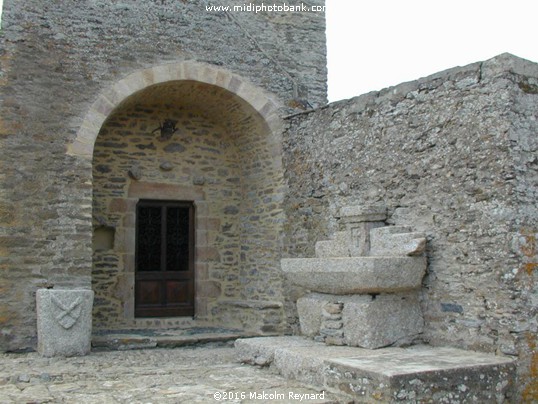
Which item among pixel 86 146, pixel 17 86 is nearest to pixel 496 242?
pixel 86 146

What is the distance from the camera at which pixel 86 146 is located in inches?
302

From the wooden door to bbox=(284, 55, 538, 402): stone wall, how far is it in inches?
125

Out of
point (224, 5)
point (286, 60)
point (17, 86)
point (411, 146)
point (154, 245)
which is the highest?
point (224, 5)

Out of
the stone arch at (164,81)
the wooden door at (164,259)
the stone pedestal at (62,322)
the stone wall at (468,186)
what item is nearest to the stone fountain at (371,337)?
the stone wall at (468,186)

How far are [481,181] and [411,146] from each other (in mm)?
955

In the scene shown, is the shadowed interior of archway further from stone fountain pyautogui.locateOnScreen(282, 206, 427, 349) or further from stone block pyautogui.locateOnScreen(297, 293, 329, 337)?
stone fountain pyautogui.locateOnScreen(282, 206, 427, 349)

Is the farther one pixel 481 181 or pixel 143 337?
pixel 143 337

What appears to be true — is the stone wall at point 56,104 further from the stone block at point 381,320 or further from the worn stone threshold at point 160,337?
the stone block at point 381,320

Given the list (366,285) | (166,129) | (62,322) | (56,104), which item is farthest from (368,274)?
(166,129)

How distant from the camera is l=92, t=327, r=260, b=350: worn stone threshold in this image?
7.66 meters

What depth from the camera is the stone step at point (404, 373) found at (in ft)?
15.3

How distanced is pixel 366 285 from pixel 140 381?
6.94 feet

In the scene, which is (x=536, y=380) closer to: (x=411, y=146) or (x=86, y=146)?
(x=411, y=146)

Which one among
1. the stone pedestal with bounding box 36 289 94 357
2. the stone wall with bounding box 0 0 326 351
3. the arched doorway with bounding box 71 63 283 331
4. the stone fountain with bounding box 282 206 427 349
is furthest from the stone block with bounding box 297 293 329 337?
the stone wall with bounding box 0 0 326 351
